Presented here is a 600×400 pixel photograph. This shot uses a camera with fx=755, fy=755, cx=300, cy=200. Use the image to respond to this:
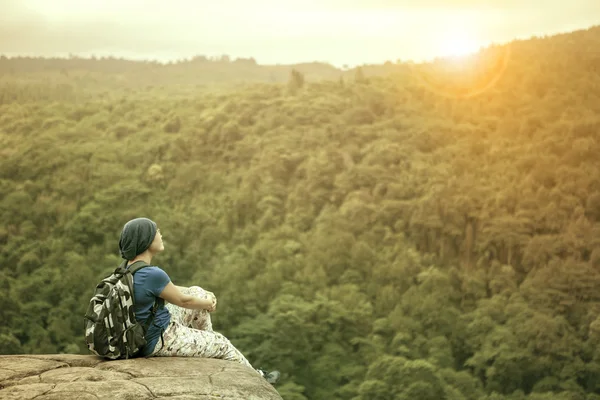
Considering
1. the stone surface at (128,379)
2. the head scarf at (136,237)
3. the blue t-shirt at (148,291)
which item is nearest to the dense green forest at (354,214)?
the stone surface at (128,379)

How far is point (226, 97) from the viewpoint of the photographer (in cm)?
3222

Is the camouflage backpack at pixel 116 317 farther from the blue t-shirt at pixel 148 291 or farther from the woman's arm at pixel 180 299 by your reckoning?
the woman's arm at pixel 180 299

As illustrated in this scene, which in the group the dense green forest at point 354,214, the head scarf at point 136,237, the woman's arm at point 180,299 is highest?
the head scarf at point 136,237

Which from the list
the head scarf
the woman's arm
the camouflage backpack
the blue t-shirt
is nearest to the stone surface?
the camouflage backpack

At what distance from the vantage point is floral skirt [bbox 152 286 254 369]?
5398 mm

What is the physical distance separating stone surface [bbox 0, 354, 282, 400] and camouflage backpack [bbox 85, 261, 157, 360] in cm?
16

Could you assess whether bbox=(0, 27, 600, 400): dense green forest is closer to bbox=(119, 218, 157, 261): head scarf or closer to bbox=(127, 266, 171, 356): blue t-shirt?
bbox=(127, 266, 171, 356): blue t-shirt

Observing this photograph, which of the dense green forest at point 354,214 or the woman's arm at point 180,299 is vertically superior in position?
the woman's arm at point 180,299

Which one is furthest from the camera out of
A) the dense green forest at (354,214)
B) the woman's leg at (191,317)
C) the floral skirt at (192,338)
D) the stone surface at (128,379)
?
the dense green forest at (354,214)

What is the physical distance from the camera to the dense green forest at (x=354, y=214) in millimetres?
19062

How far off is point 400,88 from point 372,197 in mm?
6435

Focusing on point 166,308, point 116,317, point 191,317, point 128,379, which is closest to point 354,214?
point 191,317

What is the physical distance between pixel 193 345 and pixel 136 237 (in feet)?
3.18

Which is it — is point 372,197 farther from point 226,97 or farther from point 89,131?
point 89,131
